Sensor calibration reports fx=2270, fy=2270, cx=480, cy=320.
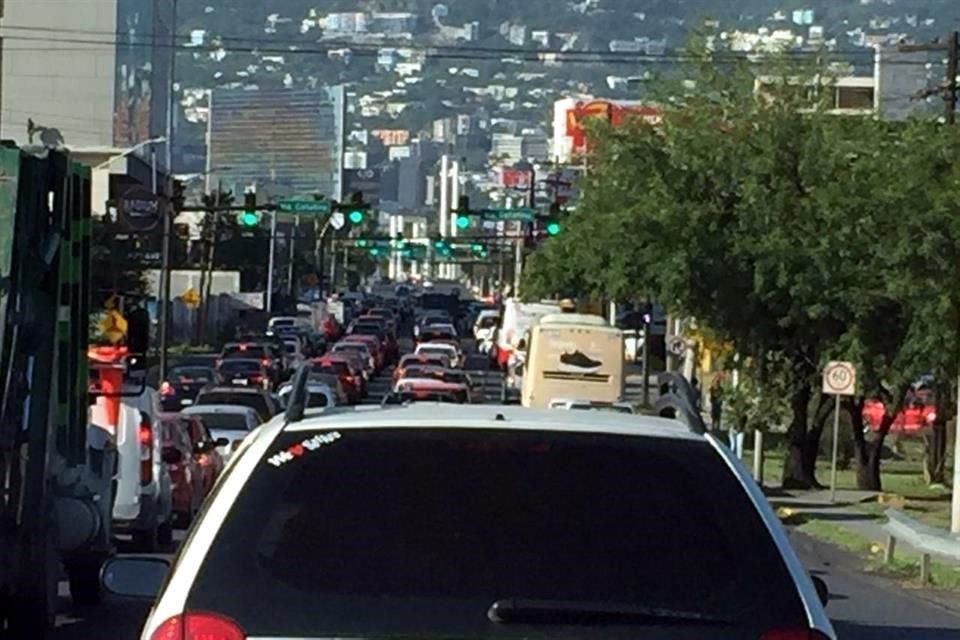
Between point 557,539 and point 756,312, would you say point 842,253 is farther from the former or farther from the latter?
point 557,539

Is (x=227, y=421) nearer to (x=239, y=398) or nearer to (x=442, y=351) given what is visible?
(x=239, y=398)

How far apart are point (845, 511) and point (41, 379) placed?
24.1 meters

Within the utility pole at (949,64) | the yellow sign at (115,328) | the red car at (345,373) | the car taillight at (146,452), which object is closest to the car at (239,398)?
the yellow sign at (115,328)

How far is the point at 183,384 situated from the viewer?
48312 millimetres

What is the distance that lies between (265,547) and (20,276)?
7639 mm

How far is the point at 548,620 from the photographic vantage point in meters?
5.90

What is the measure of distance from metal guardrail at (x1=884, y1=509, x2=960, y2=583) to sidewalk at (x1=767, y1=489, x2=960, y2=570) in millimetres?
112

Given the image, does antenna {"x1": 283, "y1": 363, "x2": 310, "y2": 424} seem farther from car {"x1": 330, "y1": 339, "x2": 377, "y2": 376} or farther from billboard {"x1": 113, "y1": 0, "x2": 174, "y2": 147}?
billboard {"x1": 113, "y1": 0, "x2": 174, "y2": 147}

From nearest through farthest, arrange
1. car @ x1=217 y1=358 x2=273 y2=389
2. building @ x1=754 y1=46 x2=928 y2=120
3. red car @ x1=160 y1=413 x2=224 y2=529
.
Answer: red car @ x1=160 y1=413 x2=224 y2=529 < car @ x1=217 y1=358 x2=273 y2=389 < building @ x1=754 y1=46 x2=928 y2=120

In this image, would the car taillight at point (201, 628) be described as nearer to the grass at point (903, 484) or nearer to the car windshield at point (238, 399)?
the grass at point (903, 484)

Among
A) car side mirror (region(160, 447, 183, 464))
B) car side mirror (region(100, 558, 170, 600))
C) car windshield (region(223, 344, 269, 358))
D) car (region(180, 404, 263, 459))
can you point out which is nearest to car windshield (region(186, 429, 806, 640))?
car side mirror (region(100, 558, 170, 600))

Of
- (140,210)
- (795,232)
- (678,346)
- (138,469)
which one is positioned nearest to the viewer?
(138,469)

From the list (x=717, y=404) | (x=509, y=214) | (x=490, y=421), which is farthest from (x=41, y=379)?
(x=509, y=214)

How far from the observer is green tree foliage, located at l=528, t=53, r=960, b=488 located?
34906 millimetres
